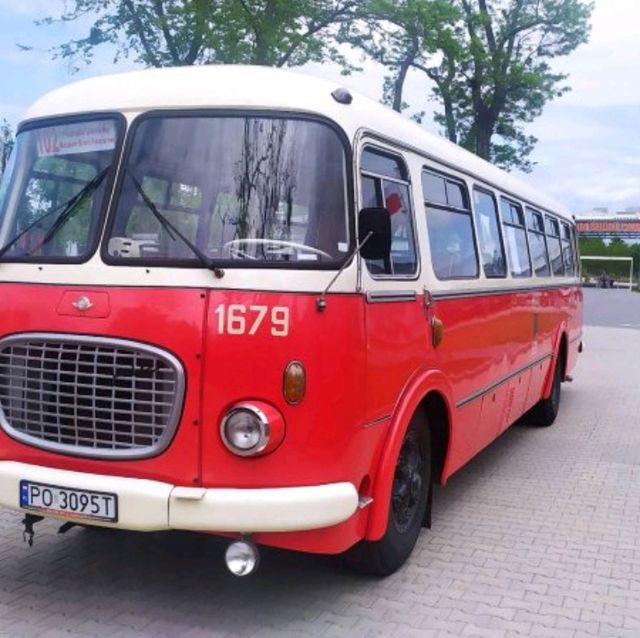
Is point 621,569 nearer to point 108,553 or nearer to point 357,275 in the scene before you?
point 357,275

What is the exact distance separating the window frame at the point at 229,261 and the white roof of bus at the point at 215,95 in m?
0.03

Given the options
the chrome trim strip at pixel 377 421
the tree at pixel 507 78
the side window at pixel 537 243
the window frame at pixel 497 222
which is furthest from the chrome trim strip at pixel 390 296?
the tree at pixel 507 78

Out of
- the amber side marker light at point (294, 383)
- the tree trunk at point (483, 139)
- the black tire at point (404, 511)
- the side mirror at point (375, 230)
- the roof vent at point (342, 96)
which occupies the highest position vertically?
the tree trunk at point (483, 139)

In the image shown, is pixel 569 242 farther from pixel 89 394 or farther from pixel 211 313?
pixel 89 394

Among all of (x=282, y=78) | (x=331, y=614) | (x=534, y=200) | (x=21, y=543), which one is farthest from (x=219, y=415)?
(x=534, y=200)

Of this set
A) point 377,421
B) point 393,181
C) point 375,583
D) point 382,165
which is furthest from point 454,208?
point 375,583

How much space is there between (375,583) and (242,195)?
7.44 feet

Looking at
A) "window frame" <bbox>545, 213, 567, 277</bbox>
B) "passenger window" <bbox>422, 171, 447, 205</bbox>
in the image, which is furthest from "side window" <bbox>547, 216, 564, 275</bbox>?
"passenger window" <bbox>422, 171, 447, 205</bbox>

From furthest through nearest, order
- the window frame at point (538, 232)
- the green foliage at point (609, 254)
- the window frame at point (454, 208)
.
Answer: the green foliage at point (609, 254) → the window frame at point (538, 232) → the window frame at point (454, 208)

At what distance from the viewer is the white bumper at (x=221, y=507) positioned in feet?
11.9

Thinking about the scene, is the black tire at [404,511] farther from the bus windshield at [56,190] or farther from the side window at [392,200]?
the bus windshield at [56,190]

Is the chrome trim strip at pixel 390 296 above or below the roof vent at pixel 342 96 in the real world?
below

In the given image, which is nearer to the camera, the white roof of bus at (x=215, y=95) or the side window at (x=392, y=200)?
the white roof of bus at (x=215, y=95)

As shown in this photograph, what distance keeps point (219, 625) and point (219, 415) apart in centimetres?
110
